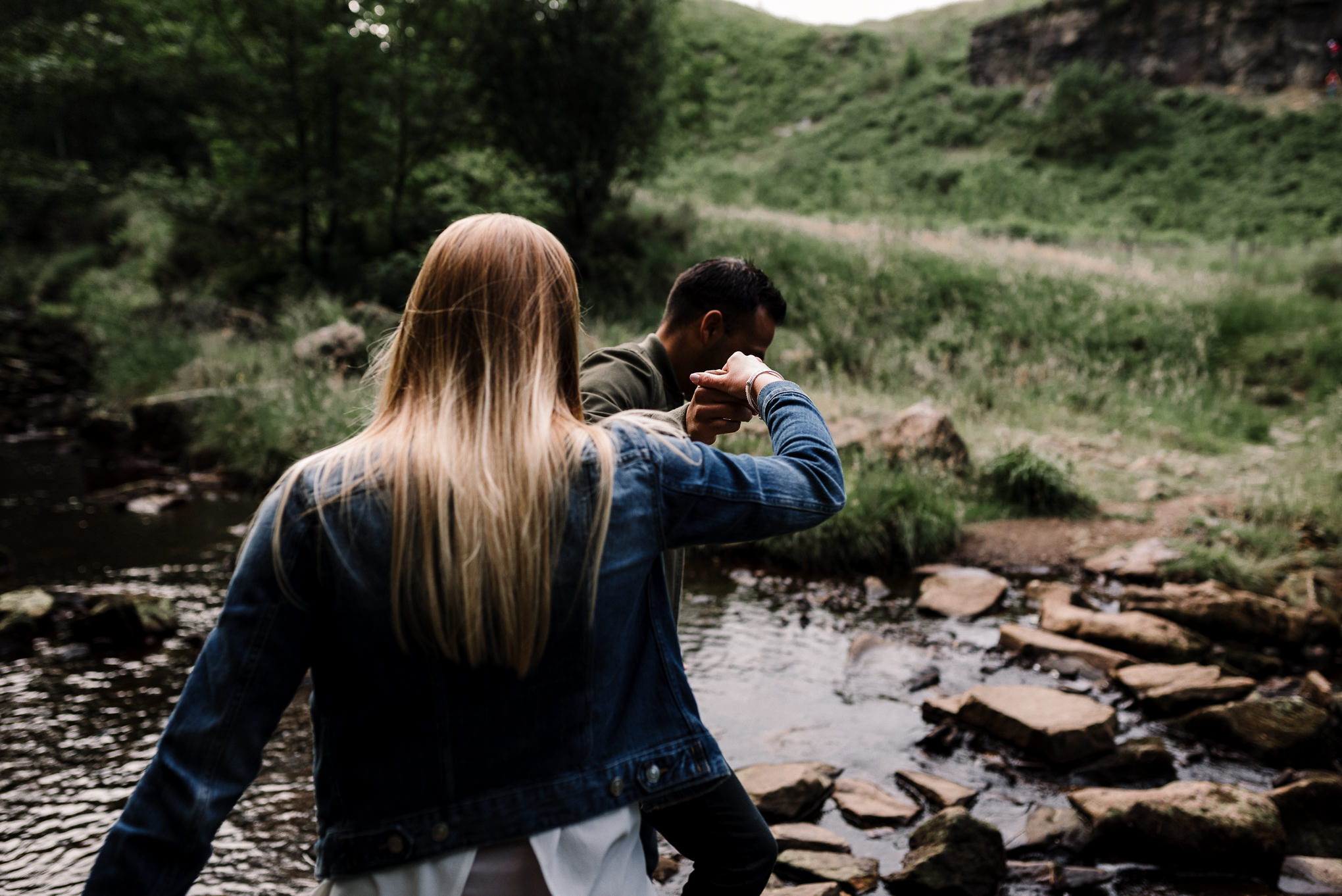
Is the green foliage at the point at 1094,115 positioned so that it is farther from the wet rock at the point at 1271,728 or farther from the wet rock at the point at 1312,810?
the wet rock at the point at 1312,810

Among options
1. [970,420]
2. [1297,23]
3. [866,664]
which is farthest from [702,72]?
[1297,23]

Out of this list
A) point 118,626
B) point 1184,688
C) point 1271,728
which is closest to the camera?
point 1271,728

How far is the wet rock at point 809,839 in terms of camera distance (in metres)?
3.23

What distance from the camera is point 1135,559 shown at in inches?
246

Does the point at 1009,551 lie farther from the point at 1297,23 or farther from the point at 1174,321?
the point at 1297,23

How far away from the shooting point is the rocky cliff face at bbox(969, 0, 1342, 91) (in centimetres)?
3153

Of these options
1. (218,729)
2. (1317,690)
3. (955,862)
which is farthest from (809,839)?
(1317,690)

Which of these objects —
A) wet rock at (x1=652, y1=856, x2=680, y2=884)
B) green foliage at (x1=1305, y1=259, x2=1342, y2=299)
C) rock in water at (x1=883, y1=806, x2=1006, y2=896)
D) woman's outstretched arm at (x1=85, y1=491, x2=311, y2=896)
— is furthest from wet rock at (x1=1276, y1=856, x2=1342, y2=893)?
green foliage at (x1=1305, y1=259, x2=1342, y2=299)

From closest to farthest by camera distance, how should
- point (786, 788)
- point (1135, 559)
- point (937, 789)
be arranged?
point (786, 788), point (937, 789), point (1135, 559)

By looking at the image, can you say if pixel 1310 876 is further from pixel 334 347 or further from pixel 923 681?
pixel 334 347

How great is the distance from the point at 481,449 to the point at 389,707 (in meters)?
0.38

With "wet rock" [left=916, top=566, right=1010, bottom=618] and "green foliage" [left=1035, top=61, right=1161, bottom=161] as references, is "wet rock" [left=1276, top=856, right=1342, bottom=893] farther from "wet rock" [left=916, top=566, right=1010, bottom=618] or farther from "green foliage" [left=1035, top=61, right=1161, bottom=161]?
"green foliage" [left=1035, top=61, right=1161, bottom=161]

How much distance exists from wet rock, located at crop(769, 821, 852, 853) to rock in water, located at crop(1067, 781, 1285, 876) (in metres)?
0.94

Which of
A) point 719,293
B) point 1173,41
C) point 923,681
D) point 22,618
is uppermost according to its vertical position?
point 1173,41
